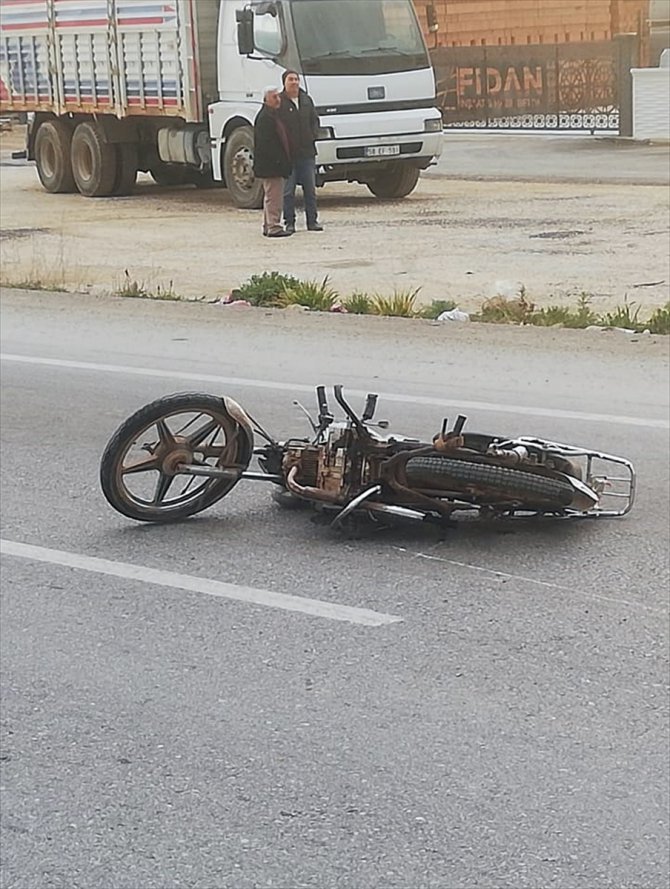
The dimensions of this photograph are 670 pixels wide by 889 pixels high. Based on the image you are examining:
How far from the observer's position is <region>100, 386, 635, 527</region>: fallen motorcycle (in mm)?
6797

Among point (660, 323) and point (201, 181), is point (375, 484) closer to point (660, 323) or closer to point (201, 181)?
point (660, 323)

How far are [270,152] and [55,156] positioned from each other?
7910 mm

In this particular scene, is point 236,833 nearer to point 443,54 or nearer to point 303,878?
point 303,878

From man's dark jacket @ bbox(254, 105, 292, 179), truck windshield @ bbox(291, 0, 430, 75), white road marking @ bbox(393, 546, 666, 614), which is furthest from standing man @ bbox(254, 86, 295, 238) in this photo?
white road marking @ bbox(393, 546, 666, 614)

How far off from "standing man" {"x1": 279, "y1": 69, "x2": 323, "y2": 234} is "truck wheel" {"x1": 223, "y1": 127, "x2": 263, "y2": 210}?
2198 mm

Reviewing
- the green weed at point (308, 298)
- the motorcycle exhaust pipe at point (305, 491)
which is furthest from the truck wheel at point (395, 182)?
the motorcycle exhaust pipe at point (305, 491)

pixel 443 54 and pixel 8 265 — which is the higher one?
pixel 443 54

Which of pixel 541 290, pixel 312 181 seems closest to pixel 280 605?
pixel 541 290

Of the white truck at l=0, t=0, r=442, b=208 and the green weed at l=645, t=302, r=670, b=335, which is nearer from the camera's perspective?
the green weed at l=645, t=302, r=670, b=335

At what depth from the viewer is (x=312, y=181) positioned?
64.4 feet

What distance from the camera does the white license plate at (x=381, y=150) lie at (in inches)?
843

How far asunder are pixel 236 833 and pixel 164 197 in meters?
21.8

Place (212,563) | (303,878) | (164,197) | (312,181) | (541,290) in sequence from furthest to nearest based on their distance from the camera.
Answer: (164,197), (312,181), (541,290), (212,563), (303,878)

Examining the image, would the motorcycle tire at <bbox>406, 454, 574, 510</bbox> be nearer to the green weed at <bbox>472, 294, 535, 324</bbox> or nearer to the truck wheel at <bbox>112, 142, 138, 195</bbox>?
the green weed at <bbox>472, 294, 535, 324</bbox>
